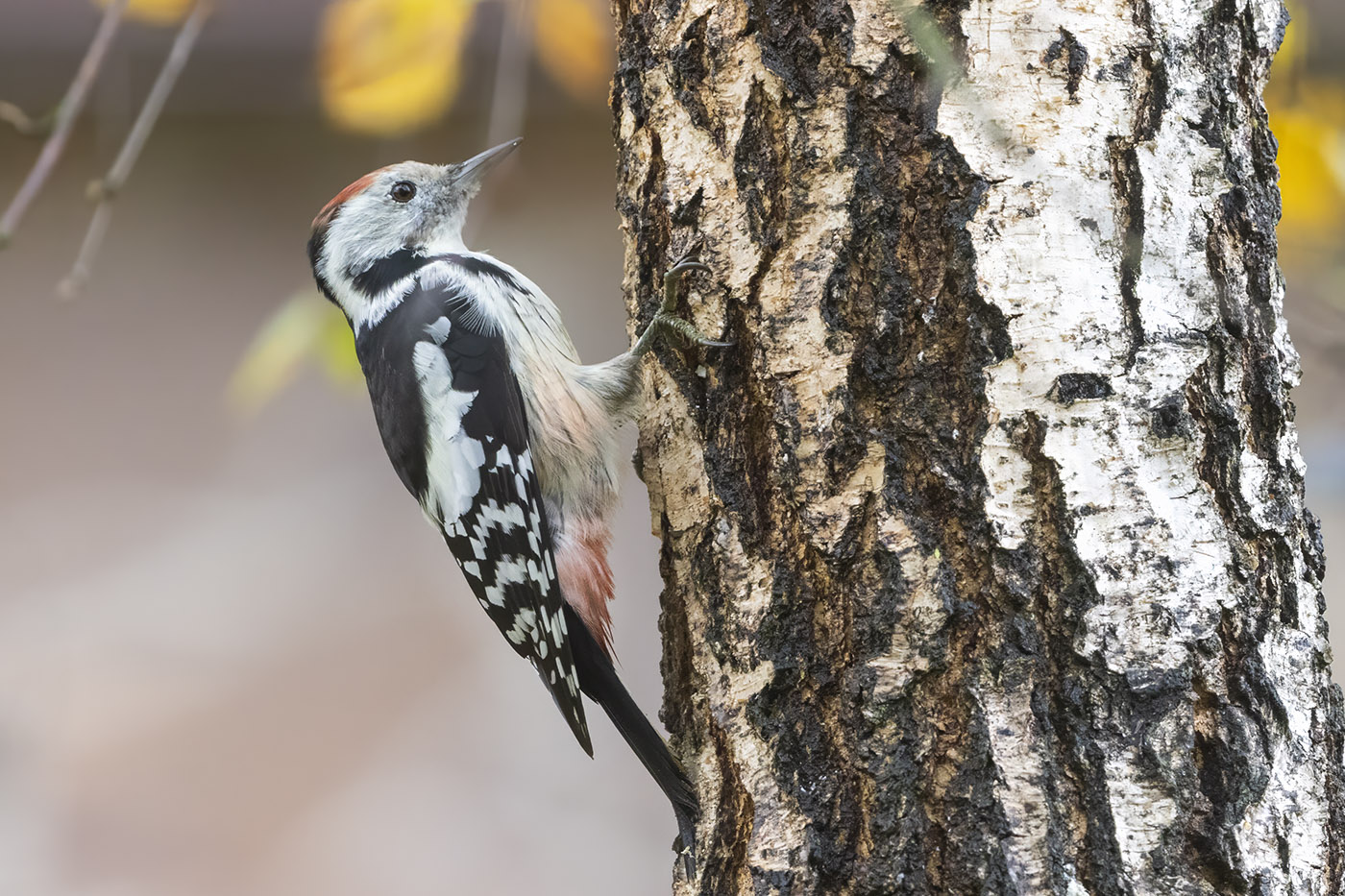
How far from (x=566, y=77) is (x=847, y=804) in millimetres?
1522

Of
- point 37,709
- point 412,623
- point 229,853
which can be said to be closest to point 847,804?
point 412,623

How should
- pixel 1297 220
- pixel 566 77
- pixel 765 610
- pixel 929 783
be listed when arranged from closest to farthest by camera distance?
pixel 929 783, pixel 765 610, pixel 1297 220, pixel 566 77

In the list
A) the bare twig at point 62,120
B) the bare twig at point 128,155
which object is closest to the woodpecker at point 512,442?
the bare twig at point 128,155

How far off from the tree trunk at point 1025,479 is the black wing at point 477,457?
607mm

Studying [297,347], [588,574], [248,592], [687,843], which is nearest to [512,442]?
[588,574]

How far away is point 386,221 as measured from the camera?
230cm

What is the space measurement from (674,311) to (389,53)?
2.07 ft

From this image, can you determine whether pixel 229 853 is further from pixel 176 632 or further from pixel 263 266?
pixel 263 266

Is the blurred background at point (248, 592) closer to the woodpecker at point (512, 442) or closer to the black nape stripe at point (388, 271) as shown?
the black nape stripe at point (388, 271)

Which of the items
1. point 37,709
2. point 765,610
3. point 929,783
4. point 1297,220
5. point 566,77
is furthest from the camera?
point 37,709

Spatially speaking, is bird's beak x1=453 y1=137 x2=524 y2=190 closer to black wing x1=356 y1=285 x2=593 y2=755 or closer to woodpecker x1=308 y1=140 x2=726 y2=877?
woodpecker x1=308 y1=140 x2=726 y2=877

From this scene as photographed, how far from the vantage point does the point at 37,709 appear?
10.6ft

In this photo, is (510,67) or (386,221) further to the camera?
(386,221)

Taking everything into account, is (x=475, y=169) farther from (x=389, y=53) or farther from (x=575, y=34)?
(x=389, y=53)
